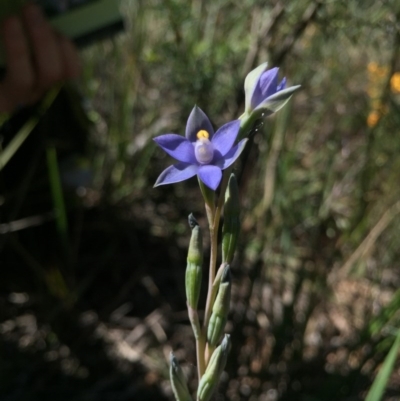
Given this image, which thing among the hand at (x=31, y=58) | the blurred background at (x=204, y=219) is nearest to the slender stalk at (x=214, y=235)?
the blurred background at (x=204, y=219)

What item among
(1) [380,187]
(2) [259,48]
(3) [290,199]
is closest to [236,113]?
(2) [259,48]

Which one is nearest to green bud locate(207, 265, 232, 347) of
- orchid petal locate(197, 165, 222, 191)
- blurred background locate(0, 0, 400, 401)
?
orchid petal locate(197, 165, 222, 191)

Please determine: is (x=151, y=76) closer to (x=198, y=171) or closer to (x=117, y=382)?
(x=117, y=382)

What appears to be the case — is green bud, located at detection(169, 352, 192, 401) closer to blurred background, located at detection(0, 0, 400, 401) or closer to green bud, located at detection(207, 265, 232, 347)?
green bud, located at detection(207, 265, 232, 347)

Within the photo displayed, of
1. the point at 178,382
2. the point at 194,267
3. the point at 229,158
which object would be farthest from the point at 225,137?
the point at 178,382

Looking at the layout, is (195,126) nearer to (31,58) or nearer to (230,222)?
(230,222)

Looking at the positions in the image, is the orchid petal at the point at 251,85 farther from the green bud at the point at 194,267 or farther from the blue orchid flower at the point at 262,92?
the green bud at the point at 194,267

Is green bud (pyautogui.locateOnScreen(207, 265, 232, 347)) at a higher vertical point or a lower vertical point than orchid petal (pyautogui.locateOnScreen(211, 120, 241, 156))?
lower
